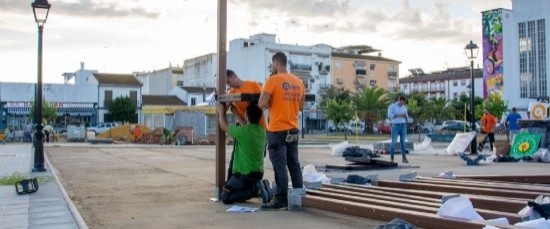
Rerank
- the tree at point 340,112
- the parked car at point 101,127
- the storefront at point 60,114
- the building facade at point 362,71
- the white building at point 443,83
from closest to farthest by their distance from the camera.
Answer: the tree at point 340,112 → the parked car at point 101,127 → the storefront at point 60,114 → the building facade at point 362,71 → the white building at point 443,83

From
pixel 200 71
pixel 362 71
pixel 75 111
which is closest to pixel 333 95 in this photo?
pixel 362 71

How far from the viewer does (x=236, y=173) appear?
271 inches

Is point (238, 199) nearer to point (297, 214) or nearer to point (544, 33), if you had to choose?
point (297, 214)

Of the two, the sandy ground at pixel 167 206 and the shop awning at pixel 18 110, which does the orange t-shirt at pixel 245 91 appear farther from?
the shop awning at pixel 18 110

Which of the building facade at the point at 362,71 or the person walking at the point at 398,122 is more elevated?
the building facade at the point at 362,71

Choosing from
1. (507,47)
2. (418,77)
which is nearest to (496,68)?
(507,47)

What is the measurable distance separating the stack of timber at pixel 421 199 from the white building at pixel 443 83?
329 ft

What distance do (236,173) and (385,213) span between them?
224 cm

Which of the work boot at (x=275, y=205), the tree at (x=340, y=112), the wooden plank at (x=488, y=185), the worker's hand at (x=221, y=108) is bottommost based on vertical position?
the work boot at (x=275, y=205)

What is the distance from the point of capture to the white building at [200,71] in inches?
3460

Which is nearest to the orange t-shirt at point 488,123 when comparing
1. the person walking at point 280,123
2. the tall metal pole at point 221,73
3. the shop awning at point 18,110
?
the tall metal pole at point 221,73

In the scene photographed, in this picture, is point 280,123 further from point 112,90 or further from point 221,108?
point 112,90

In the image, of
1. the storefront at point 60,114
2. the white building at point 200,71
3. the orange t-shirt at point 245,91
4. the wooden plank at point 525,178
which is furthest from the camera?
the white building at point 200,71

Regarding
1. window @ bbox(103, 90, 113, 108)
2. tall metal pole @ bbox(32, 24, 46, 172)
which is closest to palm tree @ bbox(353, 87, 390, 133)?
window @ bbox(103, 90, 113, 108)
